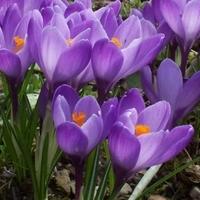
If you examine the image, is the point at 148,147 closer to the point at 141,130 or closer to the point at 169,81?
→ the point at 141,130

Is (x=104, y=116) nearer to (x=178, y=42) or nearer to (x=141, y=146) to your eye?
(x=141, y=146)

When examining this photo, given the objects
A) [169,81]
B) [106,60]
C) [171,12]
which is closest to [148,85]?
[169,81]

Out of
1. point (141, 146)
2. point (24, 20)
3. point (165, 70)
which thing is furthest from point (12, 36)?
point (141, 146)

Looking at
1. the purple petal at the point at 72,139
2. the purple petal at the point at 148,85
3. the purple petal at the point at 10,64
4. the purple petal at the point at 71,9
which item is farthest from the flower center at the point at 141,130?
the purple petal at the point at 71,9

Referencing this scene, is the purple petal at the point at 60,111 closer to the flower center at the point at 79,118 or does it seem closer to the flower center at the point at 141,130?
the flower center at the point at 79,118

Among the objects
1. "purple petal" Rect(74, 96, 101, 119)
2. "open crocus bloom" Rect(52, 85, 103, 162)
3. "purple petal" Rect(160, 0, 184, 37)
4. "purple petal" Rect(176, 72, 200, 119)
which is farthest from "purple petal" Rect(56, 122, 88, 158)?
"purple petal" Rect(160, 0, 184, 37)

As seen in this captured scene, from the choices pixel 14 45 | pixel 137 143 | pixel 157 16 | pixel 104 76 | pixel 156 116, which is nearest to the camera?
pixel 137 143
